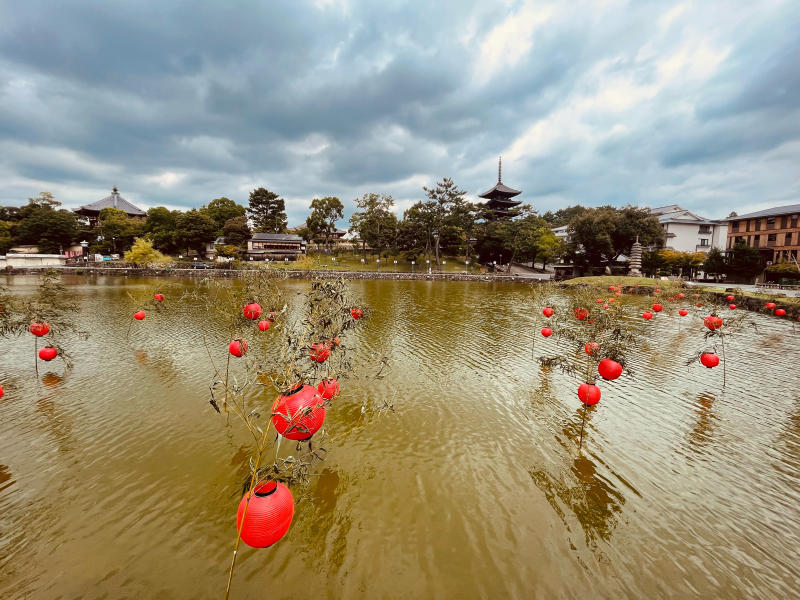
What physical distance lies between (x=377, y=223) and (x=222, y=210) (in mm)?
40604

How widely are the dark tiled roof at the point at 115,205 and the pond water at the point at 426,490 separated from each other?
76.7m

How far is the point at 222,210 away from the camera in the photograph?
7725 centimetres

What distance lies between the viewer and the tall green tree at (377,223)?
206 ft

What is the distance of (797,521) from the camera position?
5438mm

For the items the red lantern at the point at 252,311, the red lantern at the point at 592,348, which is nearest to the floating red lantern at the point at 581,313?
the red lantern at the point at 592,348

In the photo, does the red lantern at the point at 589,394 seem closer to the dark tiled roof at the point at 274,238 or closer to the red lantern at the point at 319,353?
the red lantern at the point at 319,353

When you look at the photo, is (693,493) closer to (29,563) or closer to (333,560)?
(333,560)

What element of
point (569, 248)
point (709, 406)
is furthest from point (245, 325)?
point (569, 248)

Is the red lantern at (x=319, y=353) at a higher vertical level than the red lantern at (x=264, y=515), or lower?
higher

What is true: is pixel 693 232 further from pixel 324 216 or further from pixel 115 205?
pixel 115 205

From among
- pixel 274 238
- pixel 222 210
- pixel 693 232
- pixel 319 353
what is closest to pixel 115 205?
pixel 222 210

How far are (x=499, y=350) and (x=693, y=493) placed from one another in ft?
28.1

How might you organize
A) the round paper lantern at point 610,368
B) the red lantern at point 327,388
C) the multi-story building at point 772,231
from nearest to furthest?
the red lantern at point 327,388
the round paper lantern at point 610,368
the multi-story building at point 772,231

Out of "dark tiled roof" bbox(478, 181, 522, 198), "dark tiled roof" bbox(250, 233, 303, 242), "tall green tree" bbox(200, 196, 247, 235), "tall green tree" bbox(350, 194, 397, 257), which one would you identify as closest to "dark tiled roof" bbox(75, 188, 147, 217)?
"tall green tree" bbox(200, 196, 247, 235)
